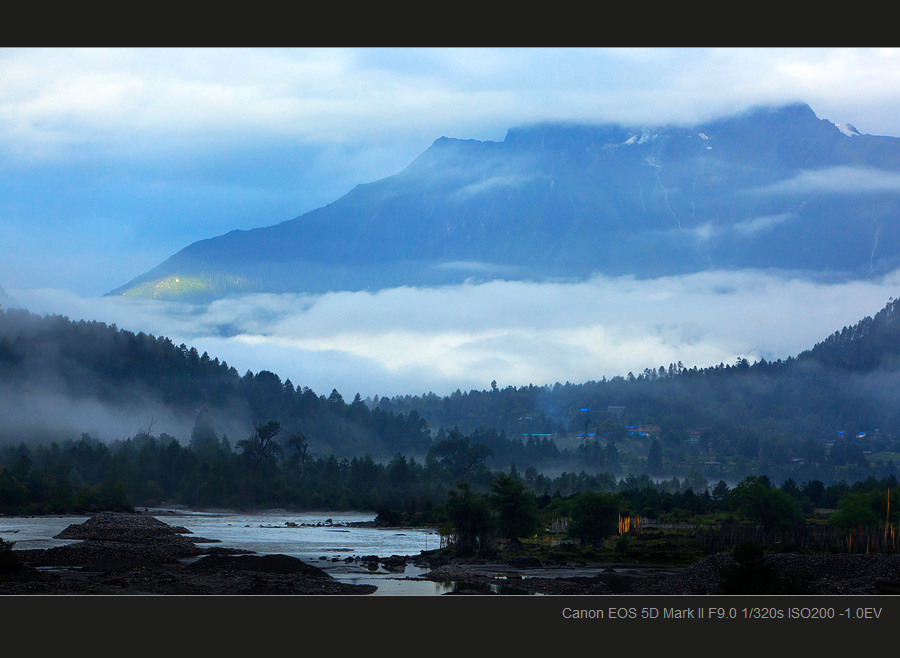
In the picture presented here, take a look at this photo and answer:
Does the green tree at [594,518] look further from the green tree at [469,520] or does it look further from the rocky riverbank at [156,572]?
the rocky riverbank at [156,572]

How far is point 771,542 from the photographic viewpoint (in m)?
87.9

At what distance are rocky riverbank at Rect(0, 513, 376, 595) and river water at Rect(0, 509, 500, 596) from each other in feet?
13.2

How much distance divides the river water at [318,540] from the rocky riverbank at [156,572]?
4016mm

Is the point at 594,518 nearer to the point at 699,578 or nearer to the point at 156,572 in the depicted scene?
the point at 699,578

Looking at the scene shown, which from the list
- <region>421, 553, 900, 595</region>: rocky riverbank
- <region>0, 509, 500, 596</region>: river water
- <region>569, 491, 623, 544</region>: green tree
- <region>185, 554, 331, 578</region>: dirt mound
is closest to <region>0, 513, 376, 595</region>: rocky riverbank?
<region>185, 554, 331, 578</region>: dirt mound

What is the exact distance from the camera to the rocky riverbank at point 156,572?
52.0 m

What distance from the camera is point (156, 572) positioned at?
2360 inches

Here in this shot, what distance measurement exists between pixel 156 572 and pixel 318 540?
45303mm

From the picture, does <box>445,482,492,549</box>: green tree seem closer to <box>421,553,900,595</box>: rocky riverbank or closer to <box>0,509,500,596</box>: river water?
<box>0,509,500,596</box>: river water

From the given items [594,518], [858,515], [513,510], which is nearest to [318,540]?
[513,510]

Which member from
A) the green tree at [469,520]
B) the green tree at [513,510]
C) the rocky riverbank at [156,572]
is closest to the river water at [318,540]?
the rocky riverbank at [156,572]

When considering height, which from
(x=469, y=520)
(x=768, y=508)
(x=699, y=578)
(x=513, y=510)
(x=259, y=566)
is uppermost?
(x=513, y=510)

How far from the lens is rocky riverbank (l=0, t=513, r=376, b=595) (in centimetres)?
5203

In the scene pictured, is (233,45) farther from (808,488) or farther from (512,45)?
(808,488)
